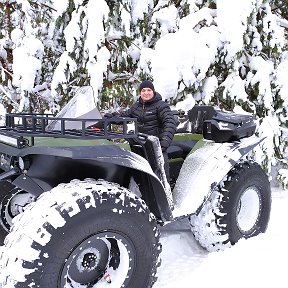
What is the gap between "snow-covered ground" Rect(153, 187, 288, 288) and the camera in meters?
3.51

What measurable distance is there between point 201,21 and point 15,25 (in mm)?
3588

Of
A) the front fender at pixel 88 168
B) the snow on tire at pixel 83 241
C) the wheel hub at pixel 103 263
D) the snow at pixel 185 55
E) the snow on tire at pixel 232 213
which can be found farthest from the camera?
the snow at pixel 185 55

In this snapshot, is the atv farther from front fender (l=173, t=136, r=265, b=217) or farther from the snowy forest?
the snowy forest

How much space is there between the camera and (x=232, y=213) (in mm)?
4176

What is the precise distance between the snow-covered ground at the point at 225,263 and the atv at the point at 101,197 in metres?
0.17

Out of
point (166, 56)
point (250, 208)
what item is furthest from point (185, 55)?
point (250, 208)

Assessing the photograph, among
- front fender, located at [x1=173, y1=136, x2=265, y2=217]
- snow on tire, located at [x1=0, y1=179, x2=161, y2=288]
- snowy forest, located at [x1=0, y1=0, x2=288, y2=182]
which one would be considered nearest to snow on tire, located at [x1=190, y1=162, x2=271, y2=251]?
front fender, located at [x1=173, y1=136, x2=265, y2=217]

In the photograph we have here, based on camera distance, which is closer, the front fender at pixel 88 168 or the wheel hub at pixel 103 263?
the front fender at pixel 88 168

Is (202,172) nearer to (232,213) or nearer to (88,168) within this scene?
(232,213)

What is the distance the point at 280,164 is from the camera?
7473 mm

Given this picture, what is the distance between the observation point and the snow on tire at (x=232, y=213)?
4.10 metres

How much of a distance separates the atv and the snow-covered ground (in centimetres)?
17

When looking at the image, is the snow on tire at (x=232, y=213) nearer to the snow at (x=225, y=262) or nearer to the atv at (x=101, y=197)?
the atv at (x=101, y=197)

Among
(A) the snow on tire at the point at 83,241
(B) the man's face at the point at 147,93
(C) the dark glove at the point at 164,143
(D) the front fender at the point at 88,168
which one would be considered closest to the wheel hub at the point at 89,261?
(A) the snow on tire at the point at 83,241
